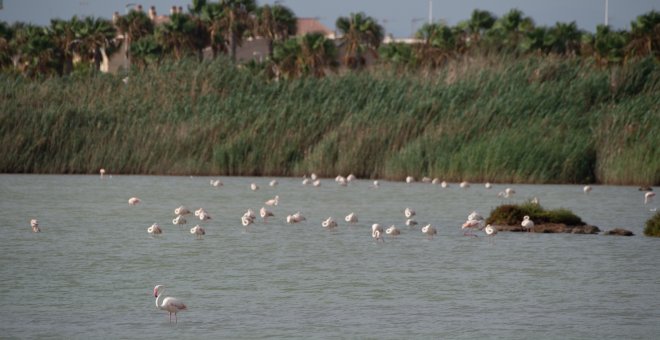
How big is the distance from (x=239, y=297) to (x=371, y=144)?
19.7 metres

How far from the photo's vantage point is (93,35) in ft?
232

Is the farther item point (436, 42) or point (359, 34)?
point (359, 34)

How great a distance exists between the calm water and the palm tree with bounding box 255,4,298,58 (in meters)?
51.6

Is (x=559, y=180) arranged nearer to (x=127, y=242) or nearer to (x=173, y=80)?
(x=173, y=80)

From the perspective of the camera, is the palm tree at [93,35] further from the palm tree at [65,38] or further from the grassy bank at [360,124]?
the grassy bank at [360,124]

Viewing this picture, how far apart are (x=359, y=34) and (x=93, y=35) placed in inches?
587

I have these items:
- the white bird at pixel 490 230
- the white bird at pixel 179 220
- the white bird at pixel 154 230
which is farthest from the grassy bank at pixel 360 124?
the white bird at pixel 154 230

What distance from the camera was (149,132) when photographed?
113ft

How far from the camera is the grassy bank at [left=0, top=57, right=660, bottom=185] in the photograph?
103 feet

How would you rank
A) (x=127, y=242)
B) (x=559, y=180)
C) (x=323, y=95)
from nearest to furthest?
(x=127, y=242) → (x=559, y=180) → (x=323, y=95)

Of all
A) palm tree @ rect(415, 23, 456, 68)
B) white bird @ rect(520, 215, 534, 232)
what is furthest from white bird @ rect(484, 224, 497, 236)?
palm tree @ rect(415, 23, 456, 68)

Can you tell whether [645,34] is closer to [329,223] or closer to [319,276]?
[329,223]

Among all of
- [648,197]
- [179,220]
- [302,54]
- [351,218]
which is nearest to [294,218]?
[351,218]

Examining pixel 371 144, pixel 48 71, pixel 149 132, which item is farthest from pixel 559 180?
pixel 48 71
